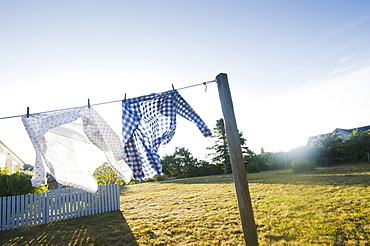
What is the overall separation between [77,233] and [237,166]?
178 inches

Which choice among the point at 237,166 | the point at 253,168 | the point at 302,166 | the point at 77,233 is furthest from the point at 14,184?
the point at 253,168

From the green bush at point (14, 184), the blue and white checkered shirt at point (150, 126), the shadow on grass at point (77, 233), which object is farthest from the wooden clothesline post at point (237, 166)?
the green bush at point (14, 184)

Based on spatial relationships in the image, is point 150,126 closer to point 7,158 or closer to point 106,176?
point 106,176

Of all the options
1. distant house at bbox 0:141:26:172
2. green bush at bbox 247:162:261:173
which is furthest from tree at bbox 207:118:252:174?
distant house at bbox 0:141:26:172

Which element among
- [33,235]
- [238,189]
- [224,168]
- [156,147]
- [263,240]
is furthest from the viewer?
[224,168]

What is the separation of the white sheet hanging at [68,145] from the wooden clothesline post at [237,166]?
1579 mm

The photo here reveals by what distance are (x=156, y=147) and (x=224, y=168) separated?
82.9 feet

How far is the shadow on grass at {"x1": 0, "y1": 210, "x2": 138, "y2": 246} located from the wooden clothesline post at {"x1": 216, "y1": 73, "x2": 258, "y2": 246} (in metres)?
2.44

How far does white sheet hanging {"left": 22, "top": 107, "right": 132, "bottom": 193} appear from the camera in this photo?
124 inches

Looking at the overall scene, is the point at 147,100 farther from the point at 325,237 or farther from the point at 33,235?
the point at 33,235

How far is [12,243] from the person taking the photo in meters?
5.04

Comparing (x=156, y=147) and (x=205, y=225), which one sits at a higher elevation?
(x=156, y=147)

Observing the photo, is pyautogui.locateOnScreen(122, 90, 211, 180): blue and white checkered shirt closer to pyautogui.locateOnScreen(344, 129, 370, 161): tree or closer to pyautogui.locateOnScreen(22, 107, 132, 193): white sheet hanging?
pyautogui.locateOnScreen(22, 107, 132, 193): white sheet hanging

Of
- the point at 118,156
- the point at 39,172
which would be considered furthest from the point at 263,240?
the point at 39,172
